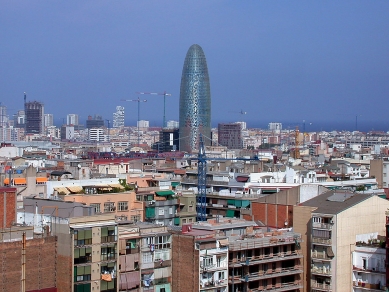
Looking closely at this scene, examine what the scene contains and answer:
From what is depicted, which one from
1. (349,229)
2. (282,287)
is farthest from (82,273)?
(349,229)

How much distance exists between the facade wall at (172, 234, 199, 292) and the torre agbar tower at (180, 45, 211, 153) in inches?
4129

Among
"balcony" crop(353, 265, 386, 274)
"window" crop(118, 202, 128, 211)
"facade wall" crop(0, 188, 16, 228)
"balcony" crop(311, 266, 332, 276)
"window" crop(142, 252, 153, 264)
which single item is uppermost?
"facade wall" crop(0, 188, 16, 228)

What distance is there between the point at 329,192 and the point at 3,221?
33.8ft

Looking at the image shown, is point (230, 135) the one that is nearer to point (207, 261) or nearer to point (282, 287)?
point (282, 287)

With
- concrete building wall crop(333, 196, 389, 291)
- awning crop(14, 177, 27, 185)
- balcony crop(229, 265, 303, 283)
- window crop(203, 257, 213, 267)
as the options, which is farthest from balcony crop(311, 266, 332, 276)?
awning crop(14, 177, 27, 185)

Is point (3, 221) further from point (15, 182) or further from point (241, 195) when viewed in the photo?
point (241, 195)

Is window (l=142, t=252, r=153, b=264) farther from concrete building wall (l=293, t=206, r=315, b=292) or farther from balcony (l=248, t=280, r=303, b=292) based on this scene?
concrete building wall (l=293, t=206, r=315, b=292)

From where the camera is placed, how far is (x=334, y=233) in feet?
86.7

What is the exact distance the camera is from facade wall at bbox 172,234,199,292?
2456cm

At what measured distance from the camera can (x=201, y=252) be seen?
24516mm

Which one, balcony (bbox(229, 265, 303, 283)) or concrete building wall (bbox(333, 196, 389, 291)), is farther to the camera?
concrete building wall (bbox(333, 196, 389, 291))

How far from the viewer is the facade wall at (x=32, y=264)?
854 inches

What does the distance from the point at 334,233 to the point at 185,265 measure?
451 centimetres

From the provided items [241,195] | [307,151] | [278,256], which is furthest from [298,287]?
[307,151]
